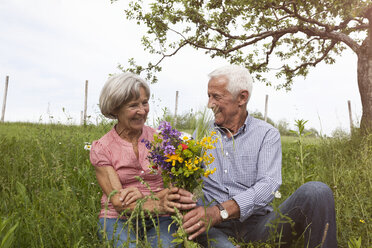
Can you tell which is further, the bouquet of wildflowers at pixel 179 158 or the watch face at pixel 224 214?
the watch face at pixel 224 214

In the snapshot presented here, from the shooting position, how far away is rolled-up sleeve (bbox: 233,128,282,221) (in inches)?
95.0

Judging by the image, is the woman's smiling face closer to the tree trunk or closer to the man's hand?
the man's hand

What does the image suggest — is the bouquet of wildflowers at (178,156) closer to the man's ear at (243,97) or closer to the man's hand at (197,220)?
the man's hand at (197,220)

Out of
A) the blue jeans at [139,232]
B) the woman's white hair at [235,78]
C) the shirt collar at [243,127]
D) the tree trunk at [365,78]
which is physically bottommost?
the blue jeans at [139,232]

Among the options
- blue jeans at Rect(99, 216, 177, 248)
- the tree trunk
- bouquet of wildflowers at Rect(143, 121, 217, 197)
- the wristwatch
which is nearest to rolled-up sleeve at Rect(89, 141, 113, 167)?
blue jeans at Rect(99, 216, 177, 248)

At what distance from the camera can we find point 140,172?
2.67 m

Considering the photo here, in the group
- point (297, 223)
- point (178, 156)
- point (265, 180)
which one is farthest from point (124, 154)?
point (297, 223)

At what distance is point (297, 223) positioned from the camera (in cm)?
260

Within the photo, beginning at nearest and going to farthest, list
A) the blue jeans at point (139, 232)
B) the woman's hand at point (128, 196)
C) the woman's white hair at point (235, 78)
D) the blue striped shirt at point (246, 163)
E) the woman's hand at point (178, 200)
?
the woman's hand at point (178, 200) → the woman's hand at point (128, 196) → the blue jeans at point (139, 232) → the blue striped shirt at point (246, 163) → the woman's white hair at point (235, 78)

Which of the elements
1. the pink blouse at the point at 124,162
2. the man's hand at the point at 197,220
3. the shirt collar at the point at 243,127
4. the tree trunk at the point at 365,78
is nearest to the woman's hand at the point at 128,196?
the pink blouse at the point at 124,162

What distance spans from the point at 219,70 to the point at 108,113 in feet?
3.33

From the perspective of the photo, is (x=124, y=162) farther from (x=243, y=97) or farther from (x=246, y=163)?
(x=243, y=97)

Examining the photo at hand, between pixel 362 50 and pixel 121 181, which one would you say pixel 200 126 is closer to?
pixel 121 181

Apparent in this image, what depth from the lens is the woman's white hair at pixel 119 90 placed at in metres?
Result: 2.56
